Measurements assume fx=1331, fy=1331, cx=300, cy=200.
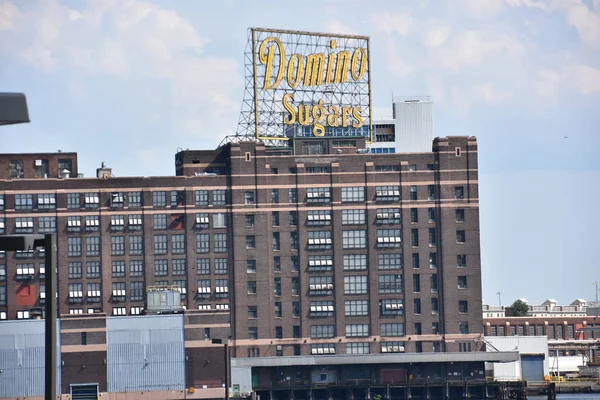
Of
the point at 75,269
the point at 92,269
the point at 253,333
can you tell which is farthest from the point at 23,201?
the point at 253,333

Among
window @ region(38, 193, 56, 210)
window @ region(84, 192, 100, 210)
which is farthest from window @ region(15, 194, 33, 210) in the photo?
window @ region(84, 192, 100, 210)

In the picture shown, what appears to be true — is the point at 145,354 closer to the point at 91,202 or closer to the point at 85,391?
the point at 85,391

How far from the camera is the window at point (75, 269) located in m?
199

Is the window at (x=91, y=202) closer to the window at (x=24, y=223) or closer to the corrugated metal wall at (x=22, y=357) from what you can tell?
the window at (x=24, y=223)

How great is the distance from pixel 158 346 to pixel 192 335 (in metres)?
4.68

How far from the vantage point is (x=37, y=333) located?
562 feet

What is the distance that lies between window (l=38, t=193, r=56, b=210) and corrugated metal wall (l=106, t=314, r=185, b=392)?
29.3m

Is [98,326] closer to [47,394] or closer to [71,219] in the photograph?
[71,219]

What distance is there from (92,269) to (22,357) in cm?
3037

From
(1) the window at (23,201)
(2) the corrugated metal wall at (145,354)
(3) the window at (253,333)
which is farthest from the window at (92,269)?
(2) the corrugated metal wall at (145,354)

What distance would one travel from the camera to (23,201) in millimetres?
197000

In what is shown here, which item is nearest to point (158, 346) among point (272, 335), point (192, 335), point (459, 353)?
point (192, 335)

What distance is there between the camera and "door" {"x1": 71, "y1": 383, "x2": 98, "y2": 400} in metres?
173

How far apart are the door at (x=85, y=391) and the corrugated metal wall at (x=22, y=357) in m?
4.92
